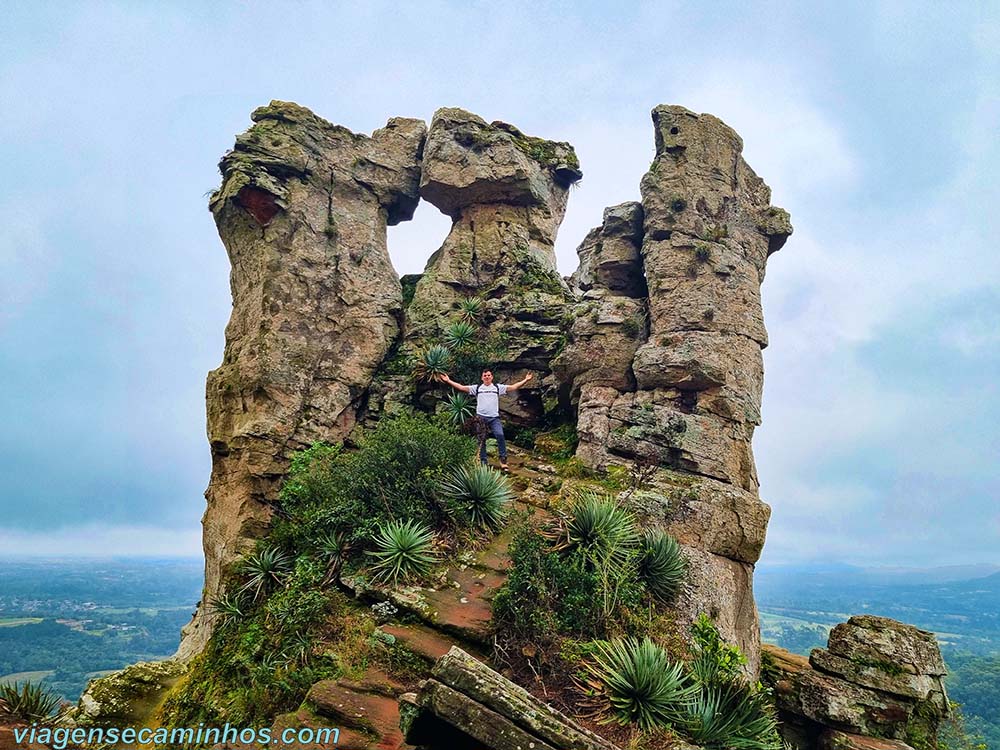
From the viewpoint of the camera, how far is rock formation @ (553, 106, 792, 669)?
14211 millimetres

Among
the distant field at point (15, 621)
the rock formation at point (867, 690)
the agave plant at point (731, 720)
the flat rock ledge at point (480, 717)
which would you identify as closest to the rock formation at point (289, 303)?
the flat rock ledge at point (480, 717)

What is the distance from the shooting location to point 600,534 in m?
11.8

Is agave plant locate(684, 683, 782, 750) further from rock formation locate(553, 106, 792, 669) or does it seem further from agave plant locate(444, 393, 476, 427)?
agave plant locate(444, 393, 476, 427)

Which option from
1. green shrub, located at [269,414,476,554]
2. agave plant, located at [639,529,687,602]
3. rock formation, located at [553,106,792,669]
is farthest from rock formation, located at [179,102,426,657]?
agave plant, located at [639,529,687,602]

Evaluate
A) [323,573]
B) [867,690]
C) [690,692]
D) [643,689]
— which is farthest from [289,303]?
[867,690]

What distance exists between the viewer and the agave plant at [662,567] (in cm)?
1187

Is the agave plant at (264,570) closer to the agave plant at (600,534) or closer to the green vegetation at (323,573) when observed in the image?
the green vegetation at (323,573)

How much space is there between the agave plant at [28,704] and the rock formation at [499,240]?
1330 centimetres

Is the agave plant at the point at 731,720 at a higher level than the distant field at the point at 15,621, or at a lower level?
higher

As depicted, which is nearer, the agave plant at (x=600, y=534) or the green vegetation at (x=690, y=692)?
the green vegetation at (x=690, y=692)

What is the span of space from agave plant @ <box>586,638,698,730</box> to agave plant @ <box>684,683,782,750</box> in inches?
12.7

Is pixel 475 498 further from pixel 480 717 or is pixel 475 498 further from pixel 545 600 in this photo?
pixel 480 717

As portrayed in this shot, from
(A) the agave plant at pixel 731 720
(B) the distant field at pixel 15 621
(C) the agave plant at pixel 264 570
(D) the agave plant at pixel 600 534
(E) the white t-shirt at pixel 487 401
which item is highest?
(E) the white t-shirt at pixel 487 401

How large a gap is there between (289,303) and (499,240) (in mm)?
8495
